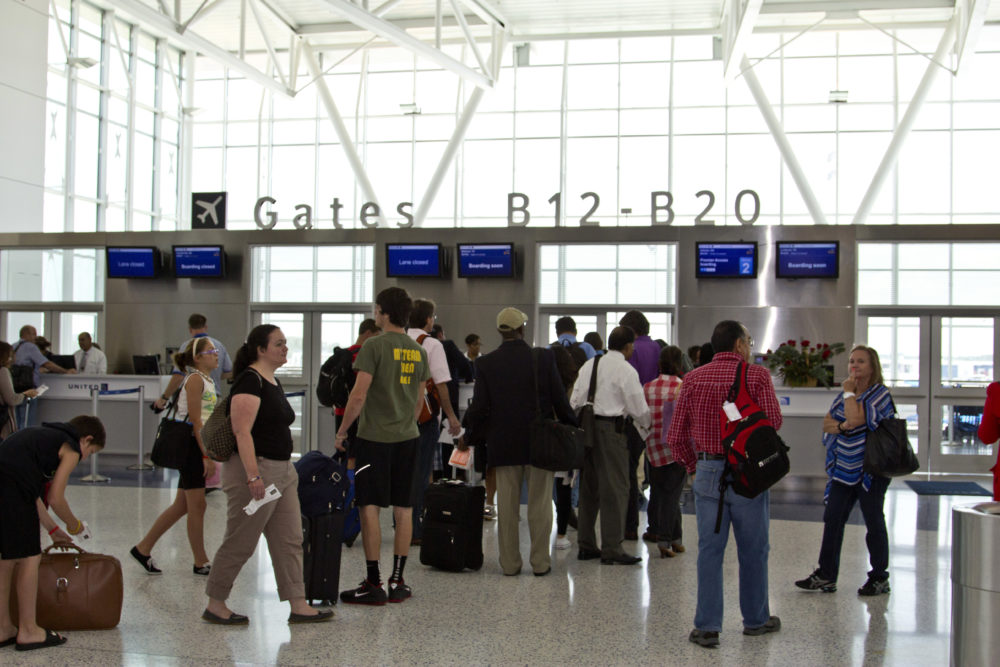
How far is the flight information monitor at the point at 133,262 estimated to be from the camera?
46.9ft

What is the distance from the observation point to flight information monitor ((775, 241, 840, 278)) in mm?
12641

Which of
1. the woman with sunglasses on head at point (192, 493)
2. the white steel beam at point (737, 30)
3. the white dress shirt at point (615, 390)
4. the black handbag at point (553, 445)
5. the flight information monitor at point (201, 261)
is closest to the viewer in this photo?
the woman with sunglasses on head at point (192, 493)

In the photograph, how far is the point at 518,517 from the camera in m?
6.11

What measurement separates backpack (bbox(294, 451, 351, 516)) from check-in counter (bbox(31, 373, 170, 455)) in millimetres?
8121

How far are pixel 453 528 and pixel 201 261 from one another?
9.27 m

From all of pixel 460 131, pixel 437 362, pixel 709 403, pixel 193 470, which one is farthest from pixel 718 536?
pixel 460 131

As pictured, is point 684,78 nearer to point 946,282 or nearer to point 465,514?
point 946,282

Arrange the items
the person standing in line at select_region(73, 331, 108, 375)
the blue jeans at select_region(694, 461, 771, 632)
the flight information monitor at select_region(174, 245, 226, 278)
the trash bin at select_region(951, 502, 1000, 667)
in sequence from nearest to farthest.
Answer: the trash bin at select_region(951, 502, 1000, 667) < the blue jeans at select_region(694, 461, 771, 632) < the person standing in line at select_region(73, 331, 108, 375) < the flight information monitor at select_region(174, 245, 226, 278)

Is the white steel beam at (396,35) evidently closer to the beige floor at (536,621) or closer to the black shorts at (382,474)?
the beige floor at (536,621)

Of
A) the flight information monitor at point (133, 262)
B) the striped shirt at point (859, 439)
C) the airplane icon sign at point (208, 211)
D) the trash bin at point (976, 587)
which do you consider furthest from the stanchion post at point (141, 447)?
the trash bin at point (976, 587)

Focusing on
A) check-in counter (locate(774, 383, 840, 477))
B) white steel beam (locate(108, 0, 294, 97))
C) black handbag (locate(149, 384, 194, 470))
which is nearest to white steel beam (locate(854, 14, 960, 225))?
check-in counter (locate(774, 383, 840, 477))

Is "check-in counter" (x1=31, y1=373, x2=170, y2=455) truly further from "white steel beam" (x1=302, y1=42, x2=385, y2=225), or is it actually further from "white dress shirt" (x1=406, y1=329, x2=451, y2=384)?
"white steel beam" (x1=302, y1=42, x2=385, y2=225)

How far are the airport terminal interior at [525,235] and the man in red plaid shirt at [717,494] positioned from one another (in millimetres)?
245

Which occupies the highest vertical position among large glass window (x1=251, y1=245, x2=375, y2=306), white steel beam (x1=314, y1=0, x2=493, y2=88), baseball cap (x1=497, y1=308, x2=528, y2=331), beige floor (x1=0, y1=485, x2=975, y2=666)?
white steel beam (x1=314, y1=0, x2=493, y2=88)
